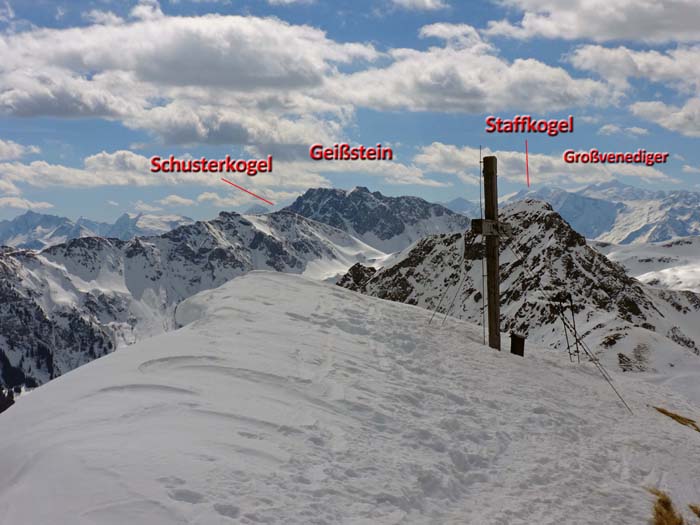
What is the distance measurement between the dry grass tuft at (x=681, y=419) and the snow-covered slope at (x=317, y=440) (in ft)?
2.62

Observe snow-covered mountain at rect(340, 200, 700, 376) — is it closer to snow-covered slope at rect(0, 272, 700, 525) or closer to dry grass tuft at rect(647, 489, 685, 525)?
snow-covered slope at rect(0, 272, 700, 525)

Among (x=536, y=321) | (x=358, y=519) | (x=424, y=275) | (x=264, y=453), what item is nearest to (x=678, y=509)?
(x=358, y=519)

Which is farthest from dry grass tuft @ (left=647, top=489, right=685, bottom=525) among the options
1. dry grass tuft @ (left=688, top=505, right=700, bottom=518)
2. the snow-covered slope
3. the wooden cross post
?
the wooden cross post

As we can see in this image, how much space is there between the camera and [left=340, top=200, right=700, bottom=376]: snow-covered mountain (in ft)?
164

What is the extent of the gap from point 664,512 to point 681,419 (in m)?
7.78

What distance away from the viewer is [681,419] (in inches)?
591

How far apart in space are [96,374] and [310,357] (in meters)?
4.43

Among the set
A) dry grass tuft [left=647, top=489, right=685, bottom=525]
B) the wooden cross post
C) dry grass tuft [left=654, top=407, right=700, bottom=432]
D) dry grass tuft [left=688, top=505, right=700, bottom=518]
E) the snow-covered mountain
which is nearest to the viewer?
dry grass tuft [left=647, top=489, right=685, bottom=525]

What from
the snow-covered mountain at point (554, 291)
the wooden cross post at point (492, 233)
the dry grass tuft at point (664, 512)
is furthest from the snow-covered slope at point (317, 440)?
the snow-covered mountain at point (554, 291)

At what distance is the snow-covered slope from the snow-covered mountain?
102 ft

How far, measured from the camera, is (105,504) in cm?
601

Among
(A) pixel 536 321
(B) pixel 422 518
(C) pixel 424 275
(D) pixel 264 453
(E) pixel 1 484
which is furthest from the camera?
(C) pixel 424 275

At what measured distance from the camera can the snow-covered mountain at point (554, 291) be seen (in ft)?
164

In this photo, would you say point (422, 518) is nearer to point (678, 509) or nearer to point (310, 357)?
point (678, 509)
